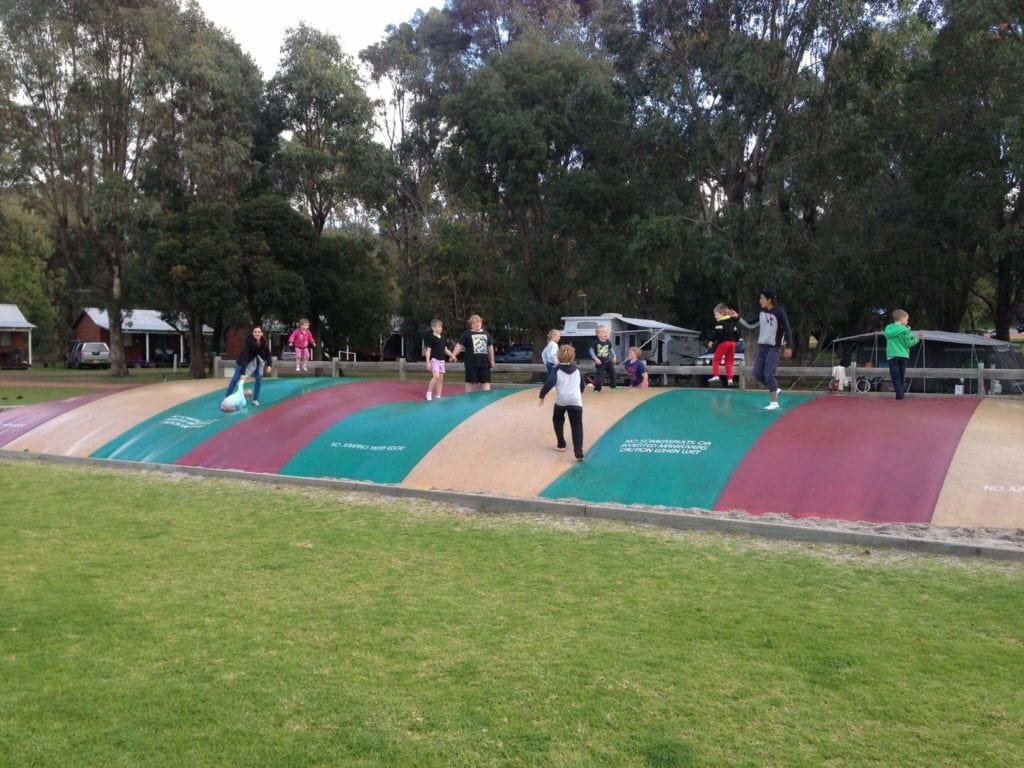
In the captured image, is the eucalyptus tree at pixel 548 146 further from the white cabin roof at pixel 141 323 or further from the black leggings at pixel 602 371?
the white cabin roof at pixel 141 323

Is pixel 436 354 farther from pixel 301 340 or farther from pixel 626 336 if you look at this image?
pixel 626 336

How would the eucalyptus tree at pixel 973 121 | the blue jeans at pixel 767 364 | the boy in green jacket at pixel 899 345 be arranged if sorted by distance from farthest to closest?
1. the eucalyptus tree at pixel 973 121
2. the boy in green jacket at pixel 899 345
3. the blue jeans at pixel 767 364

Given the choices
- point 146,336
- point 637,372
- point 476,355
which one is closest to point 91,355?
point 146,336

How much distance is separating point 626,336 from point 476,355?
19.6 m

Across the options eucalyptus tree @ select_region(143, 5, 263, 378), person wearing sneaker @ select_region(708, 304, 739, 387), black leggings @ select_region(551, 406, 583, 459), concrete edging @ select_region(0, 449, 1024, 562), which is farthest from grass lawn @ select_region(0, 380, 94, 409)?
person wearing sneaker @ select_region(708, 304, 739, 387)

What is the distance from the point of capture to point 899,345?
12.6m

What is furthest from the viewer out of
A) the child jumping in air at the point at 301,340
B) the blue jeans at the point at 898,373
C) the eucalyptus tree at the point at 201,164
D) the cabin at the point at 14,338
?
the cabin at the point at 14,338

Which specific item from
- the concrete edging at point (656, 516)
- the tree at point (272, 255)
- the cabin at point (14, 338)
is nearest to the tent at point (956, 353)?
the concrete edging at point (656, 516)

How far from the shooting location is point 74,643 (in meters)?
5.46

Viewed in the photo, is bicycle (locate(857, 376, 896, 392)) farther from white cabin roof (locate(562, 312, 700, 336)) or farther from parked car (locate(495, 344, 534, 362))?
parked car (locate(495, 344, 534, 362))

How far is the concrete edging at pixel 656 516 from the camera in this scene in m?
7.71

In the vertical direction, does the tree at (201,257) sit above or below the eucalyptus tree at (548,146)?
below

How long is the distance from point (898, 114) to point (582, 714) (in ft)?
87.4

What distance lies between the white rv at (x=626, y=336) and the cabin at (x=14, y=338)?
41.8 metres
